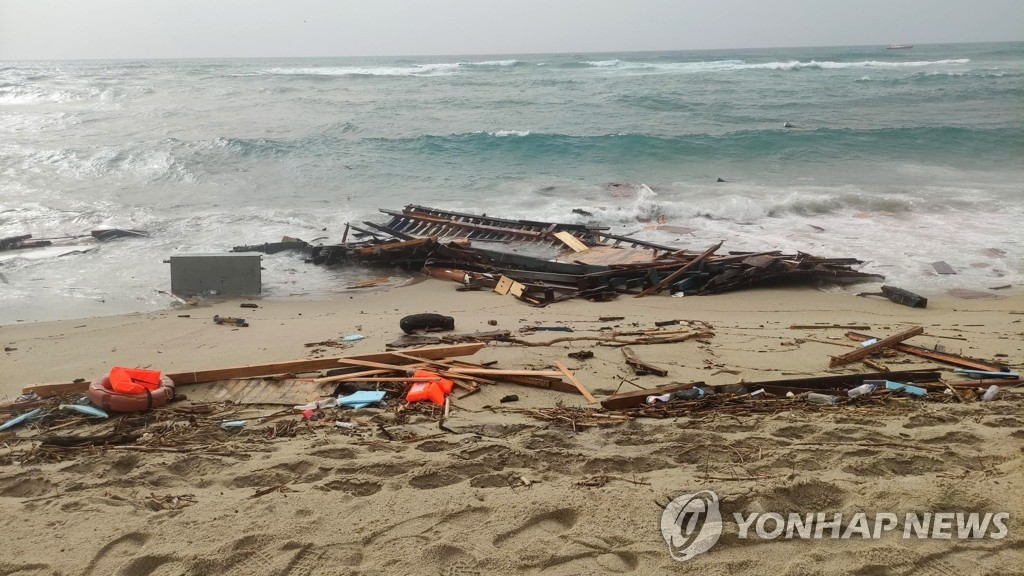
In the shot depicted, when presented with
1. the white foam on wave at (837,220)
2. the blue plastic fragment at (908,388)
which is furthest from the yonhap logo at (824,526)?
the white foam on wave at (837,220)

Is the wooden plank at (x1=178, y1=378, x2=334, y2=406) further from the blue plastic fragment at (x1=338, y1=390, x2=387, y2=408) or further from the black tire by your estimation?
the black tire

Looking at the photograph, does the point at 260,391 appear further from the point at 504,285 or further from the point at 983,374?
the point at 983,374

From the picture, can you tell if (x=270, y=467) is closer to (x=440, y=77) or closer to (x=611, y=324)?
(x=611, y=324)

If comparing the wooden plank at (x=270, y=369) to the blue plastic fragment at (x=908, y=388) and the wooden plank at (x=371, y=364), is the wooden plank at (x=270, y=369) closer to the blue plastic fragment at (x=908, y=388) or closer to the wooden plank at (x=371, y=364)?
the wooden plank at (x=371, y=364)

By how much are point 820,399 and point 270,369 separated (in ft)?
15.6

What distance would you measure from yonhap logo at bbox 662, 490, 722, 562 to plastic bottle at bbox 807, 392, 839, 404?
84.1 inches

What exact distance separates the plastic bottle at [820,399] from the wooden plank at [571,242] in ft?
21.3

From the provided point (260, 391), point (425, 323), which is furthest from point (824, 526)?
point (425, 323)

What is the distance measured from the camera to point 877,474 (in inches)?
156

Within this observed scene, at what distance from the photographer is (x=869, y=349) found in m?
6.68

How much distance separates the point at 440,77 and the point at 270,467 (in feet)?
159

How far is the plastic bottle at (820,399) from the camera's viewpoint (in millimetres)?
5383

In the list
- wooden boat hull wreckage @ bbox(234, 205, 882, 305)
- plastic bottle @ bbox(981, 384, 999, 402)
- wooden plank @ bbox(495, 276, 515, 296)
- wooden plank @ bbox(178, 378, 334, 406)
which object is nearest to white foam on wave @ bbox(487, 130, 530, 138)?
wooden boat hull wreckage @ bbox(234, 205, 882, 305)

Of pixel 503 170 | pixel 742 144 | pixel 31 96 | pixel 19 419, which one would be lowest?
pixel 19 419
